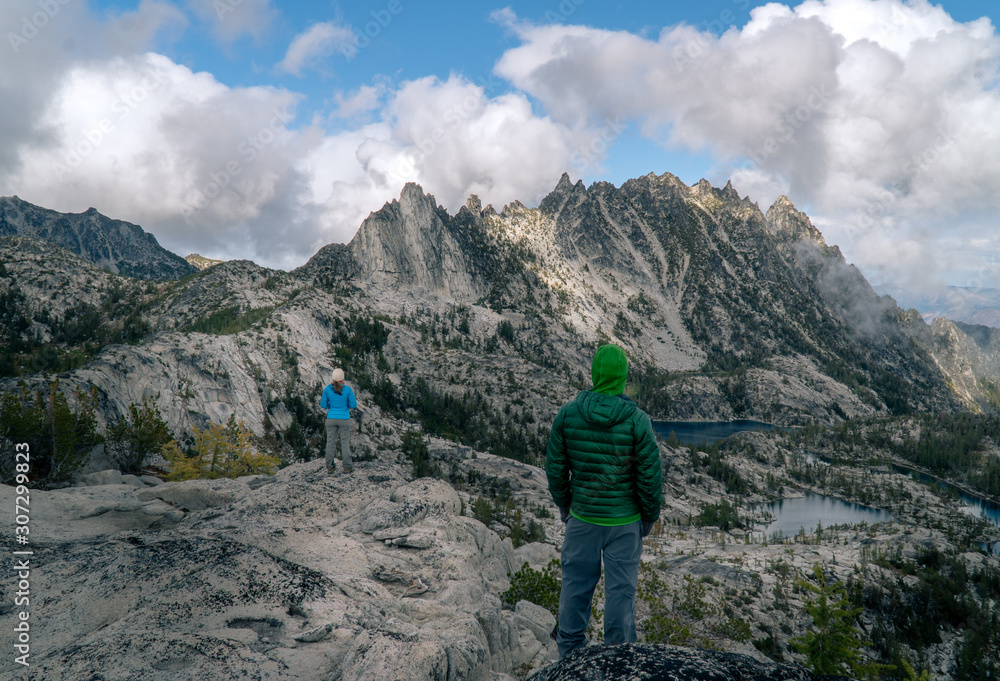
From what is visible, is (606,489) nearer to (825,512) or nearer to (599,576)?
(599,576)

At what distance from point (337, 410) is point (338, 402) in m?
0.31

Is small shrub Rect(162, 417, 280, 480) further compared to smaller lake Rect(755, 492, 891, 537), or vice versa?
smaller lake Rect(755, 492, 891, 537)

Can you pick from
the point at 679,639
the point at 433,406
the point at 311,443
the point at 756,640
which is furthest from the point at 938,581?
the point at 433,406

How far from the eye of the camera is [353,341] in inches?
5285

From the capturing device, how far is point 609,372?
592 centimetres

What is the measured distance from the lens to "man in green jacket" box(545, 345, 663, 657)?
5.79 meters

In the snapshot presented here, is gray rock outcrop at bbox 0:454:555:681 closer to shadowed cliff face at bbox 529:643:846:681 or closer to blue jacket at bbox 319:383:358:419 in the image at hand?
blue jacket at bbox 319:383:358:419

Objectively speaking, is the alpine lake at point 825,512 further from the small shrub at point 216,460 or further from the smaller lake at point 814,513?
the small shrub at point 216,460

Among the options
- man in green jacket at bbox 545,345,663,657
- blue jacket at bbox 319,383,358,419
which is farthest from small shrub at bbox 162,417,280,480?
man in green jacket at bbox 545,345,663,657

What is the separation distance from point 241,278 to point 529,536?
140742mm

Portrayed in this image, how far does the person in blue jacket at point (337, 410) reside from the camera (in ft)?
50.5

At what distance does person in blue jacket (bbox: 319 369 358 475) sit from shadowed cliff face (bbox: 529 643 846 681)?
12034 mm

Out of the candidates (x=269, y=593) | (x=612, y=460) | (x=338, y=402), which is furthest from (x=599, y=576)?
(x=338, y=402)

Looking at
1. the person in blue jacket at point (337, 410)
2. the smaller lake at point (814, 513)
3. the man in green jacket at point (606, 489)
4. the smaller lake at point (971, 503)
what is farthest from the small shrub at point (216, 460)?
the smaller lake at point (971, 503)
